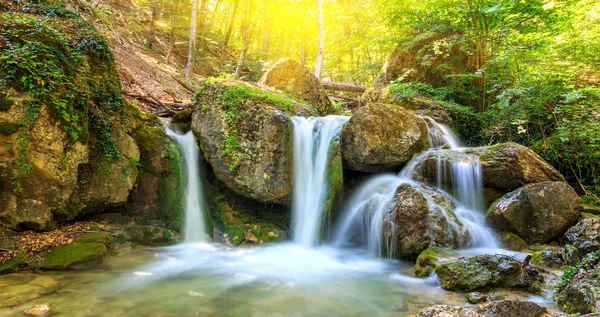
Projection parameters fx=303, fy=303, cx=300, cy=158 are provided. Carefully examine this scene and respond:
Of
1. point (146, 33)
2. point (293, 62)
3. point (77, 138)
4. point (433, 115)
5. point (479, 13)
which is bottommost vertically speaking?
point (77, 138)

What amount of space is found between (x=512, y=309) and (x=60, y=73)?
25.3ft

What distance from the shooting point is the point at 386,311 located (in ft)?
13.8

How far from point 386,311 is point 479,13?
11.8 m

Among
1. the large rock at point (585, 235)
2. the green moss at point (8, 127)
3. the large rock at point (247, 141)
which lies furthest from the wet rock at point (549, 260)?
the green moss at point (8, 127)

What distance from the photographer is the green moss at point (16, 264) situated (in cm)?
463

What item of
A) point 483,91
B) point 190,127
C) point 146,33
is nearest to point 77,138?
point 190,127

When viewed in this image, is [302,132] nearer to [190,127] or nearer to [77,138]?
[190,127]

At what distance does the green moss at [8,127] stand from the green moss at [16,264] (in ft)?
6.47

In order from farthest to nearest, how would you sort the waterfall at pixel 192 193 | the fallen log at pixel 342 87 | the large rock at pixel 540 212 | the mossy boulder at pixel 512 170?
1. the fallen log at pixel 342 87
2. the waterfall at pixel 192 193
3. the mossy boulder at pixel 512 170
4. the large rock at pixel 540 212

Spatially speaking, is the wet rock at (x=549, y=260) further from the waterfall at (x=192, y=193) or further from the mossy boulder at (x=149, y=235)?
the mossy boulder at (x=149, y=235)

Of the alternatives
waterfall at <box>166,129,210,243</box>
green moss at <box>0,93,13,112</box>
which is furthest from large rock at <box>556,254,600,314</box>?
green moss at <box>0,93,13,112</box>

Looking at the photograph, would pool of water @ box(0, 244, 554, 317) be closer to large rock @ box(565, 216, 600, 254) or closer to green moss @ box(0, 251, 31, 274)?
green moss @ box(0, 251, 31, 274)

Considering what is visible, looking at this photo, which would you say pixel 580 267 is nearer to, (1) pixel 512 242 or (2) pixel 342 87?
(1) pixel 512 242

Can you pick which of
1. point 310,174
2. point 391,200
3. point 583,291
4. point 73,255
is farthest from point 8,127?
point 583,291
